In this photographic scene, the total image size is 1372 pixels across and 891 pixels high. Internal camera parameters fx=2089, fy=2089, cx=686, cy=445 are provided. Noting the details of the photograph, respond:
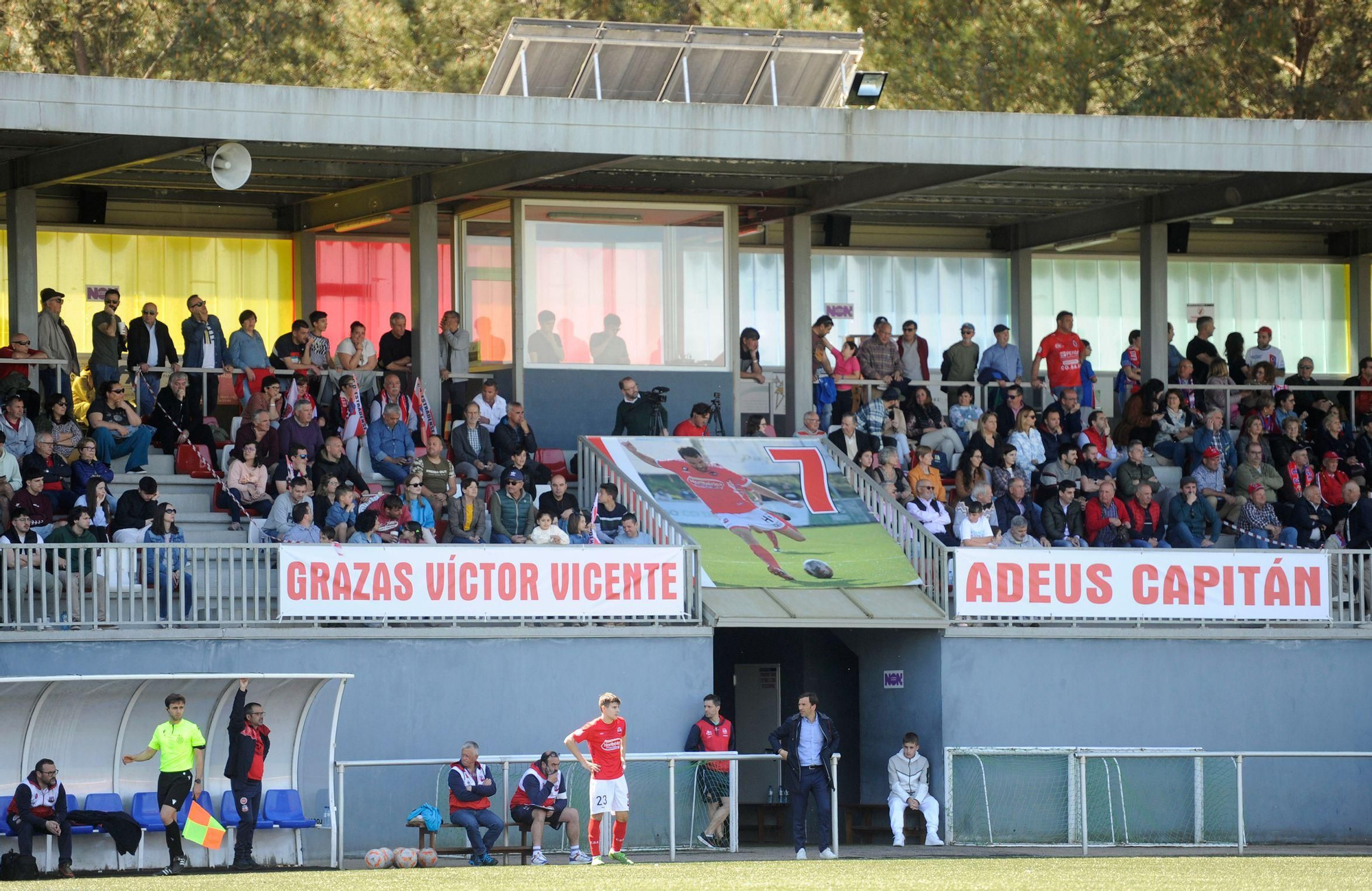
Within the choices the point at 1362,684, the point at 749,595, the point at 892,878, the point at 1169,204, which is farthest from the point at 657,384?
the point at 892,878

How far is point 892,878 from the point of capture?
13406 millimetres

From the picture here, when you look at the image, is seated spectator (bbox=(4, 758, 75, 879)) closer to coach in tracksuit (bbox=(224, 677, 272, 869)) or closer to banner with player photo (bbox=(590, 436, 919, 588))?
coach in tracksuit (bbox=(224, 677, 272, 869))

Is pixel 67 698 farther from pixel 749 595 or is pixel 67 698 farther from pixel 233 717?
pixel 749 595

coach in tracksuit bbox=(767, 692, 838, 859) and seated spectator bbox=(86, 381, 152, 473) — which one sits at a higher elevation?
seated spectator bbox=(86, 381, 152, 473)

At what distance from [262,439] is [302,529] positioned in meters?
1.71

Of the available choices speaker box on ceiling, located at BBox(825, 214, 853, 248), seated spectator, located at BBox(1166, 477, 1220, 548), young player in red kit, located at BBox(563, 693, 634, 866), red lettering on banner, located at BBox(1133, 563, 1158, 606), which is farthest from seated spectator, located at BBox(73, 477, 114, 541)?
speaker box on ceiling, located at BBox(825, 214, 853, 248)

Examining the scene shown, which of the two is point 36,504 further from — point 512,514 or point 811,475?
point 811,475

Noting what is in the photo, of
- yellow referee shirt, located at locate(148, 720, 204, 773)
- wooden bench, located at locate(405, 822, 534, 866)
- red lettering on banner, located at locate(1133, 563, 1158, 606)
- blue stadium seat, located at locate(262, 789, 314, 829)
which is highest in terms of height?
red lettering on banner, located at locate(1133, 563, 1158, 606)

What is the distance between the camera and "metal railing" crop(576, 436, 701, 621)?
1777 centimetres

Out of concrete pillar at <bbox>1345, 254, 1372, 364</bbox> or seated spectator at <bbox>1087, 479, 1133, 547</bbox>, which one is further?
concrete pillar at <bbox>1345, 254, 1372, 364</bbox>

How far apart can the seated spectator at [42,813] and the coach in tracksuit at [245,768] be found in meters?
1.15

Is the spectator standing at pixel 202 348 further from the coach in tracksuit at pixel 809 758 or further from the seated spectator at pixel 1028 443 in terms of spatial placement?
the seated spectator at pixel 1028 443

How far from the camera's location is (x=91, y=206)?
2275cm

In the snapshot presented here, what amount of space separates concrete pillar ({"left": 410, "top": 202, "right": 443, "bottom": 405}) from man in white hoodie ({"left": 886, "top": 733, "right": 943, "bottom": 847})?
21.2 ft
